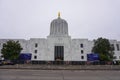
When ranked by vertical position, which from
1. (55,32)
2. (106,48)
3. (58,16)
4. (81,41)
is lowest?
(106,48)

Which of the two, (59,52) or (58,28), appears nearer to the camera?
(59,52)

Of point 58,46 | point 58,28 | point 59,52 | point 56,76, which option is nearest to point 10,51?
point 59,52

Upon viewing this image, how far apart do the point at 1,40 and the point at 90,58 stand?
143 feet

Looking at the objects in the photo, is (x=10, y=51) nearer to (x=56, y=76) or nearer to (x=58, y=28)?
(x=58, y=28)

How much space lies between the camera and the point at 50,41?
6788 centimetres

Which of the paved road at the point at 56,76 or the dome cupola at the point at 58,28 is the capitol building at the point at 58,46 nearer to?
the dome cupola at the point at 58,28

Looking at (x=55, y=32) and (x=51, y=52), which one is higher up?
(x=55, y=32)

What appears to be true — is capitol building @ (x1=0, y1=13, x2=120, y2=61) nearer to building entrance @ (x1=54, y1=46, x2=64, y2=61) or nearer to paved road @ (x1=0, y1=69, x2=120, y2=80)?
building entrance @ (x1=54, y1=46, x2=64, y2=61)

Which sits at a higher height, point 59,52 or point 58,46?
point 58,46

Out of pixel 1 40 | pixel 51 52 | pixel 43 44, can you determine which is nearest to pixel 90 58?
pixel 51 52

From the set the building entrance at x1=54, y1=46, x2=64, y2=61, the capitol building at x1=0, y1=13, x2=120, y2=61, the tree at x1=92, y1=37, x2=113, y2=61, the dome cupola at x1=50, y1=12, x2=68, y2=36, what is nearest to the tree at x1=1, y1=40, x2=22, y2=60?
the capitol building at x1=0, y1=13, x2=120, y2=61

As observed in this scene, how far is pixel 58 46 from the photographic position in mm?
67562

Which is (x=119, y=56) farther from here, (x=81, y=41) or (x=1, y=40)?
(x=1, y=40)

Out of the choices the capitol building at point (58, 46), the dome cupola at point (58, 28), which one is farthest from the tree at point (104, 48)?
the dome cupola at point (58, 28)
